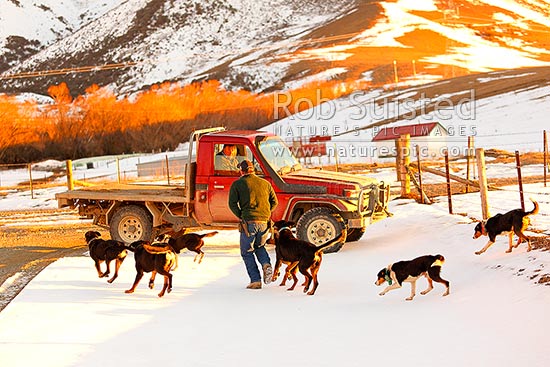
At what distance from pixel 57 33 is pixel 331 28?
7805cm

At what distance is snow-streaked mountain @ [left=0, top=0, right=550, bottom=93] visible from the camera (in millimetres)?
124062

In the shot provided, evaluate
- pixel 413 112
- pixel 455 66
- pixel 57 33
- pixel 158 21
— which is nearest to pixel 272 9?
pixel 158 21

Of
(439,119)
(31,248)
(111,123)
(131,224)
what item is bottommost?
(31,248)

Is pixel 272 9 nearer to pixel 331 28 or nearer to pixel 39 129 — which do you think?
pixel 331 28

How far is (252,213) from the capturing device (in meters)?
11.0

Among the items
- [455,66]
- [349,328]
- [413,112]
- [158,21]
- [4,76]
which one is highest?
[158,21]

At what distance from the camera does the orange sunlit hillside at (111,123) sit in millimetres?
74812

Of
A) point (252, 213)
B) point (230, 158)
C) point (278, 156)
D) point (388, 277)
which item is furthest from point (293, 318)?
point (278, 156)

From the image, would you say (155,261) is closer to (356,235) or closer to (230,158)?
(230,158)

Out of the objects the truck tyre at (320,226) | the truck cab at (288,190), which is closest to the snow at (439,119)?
the truck cab at (288,190)

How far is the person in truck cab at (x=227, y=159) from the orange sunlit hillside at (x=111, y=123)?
60541 mm

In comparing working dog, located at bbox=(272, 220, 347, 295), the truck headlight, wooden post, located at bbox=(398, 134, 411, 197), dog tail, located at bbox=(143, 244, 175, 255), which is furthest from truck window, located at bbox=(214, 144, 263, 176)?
wooden post, located at bbox=(398, 134, 411, 197)

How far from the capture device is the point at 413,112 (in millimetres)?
76125

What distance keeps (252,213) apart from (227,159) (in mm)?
3591
